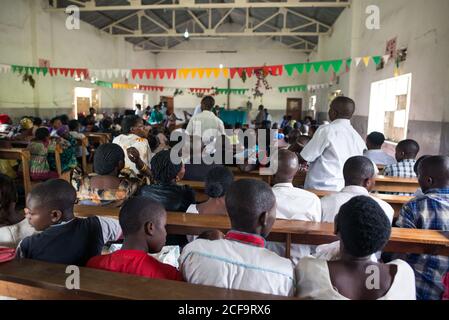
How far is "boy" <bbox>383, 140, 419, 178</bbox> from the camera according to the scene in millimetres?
3248

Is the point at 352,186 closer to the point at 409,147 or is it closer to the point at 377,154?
the point at 409,147

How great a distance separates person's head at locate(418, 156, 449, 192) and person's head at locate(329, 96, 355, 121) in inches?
34.9

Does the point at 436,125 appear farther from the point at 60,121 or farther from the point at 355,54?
the point at 60,121

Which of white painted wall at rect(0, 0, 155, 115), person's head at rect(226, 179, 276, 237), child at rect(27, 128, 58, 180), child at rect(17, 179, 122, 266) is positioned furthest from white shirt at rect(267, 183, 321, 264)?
white painted wall at rect(0, 0, 155, 115)

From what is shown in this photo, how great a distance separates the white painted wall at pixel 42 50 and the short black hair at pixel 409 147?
323 inches

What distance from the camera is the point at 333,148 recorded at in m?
2.66

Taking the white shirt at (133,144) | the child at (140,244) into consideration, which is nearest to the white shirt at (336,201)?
the child at (140,244)

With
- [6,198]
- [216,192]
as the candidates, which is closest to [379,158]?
[216,192]

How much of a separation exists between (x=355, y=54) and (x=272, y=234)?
7794 mm

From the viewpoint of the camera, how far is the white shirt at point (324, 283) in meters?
1.06

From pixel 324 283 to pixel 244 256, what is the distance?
25cm

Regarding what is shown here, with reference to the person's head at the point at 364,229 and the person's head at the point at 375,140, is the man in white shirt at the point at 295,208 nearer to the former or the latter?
the person's head at the point at 364,229

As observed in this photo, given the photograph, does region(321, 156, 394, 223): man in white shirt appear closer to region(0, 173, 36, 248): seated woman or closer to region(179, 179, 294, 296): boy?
region(179, 179, 294, 296): boy

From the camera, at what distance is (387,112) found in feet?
22.4
